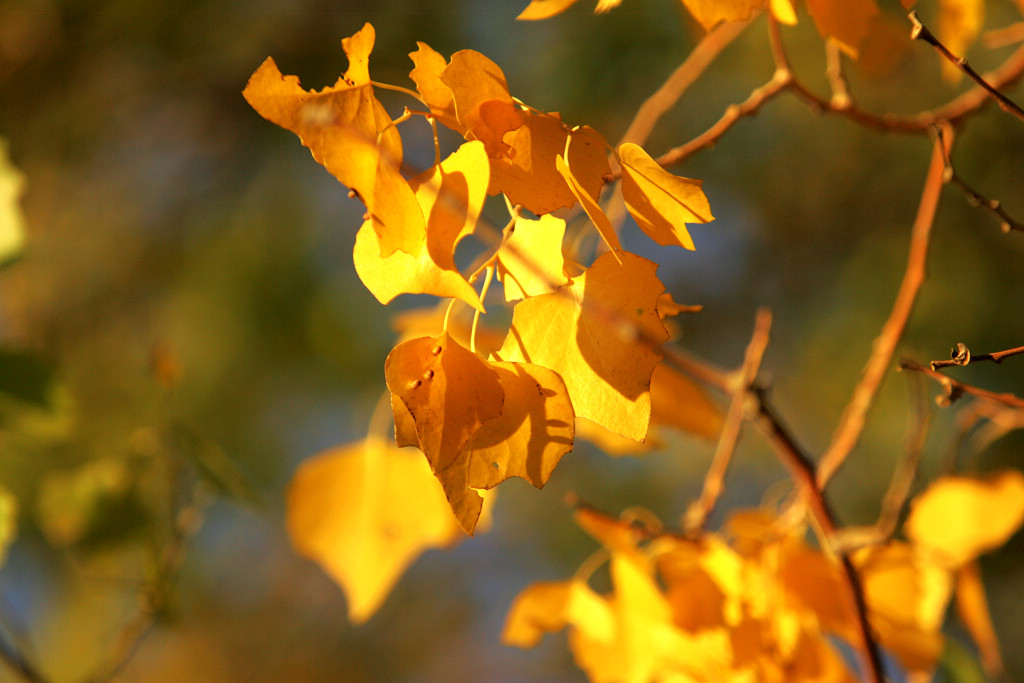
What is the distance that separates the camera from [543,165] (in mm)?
206

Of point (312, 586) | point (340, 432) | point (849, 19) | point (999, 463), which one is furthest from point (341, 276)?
point (849, 19)

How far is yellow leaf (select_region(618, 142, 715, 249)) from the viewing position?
0.68ft

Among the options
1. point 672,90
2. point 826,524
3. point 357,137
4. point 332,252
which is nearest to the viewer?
point 357,137

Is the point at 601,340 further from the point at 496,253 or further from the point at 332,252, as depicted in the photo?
the point at 332,252

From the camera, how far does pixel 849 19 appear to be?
0.26 meters

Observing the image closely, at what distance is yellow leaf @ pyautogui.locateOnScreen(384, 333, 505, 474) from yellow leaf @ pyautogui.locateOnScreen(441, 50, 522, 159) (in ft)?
0.17

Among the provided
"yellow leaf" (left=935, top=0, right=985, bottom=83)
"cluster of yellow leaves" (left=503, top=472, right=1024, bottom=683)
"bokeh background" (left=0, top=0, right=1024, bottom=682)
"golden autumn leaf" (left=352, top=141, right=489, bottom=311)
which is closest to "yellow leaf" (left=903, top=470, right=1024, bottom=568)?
"cluster of yellow leaves" (left=503, top=472, right=1024, bottom=683)

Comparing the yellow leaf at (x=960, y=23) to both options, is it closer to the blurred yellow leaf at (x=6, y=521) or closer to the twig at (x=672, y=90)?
the twig at (x=672, y=90)

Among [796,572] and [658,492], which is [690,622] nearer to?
[796,572]

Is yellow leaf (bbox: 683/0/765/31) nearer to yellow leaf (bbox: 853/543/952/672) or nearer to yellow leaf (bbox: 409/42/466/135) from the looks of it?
yellow leaf (bbox: 409/42/466/135)

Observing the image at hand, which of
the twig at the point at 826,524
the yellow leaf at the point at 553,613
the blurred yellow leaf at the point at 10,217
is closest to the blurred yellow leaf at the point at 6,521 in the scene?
the blurred yellow leaf at the point at 10,217

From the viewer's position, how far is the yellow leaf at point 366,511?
1.51ft

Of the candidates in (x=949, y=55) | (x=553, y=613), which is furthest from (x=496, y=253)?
(x=553, y=613)

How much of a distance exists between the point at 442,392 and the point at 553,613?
0.23m
